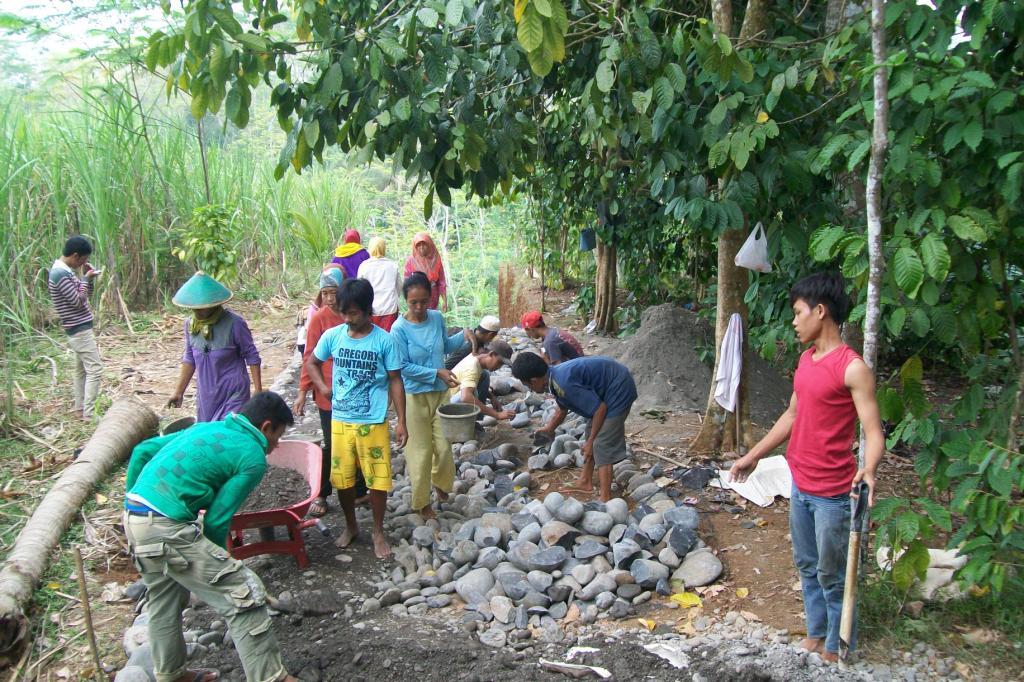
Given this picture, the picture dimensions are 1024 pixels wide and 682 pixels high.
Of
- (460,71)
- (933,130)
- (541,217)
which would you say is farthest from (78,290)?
(541,217)

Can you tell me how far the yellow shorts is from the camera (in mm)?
4156

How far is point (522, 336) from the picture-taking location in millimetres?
10156

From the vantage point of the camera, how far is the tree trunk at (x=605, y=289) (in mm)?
9859

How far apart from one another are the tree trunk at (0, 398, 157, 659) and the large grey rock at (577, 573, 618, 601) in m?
2.54

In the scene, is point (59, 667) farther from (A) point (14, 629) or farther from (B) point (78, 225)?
(B) point (78, 225)

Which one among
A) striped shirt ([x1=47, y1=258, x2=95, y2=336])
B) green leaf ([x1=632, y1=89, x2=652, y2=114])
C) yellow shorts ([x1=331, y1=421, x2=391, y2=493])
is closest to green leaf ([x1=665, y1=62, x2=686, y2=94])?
green leaf ([x1=632, y1=89, x2=652, y2=114])

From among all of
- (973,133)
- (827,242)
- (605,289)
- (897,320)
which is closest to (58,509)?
(827,242)

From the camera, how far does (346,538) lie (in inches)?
173

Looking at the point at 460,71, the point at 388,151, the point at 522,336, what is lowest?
the point at 522,336

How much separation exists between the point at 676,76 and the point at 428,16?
122 cm

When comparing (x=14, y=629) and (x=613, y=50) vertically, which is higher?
(x=613, y=50)

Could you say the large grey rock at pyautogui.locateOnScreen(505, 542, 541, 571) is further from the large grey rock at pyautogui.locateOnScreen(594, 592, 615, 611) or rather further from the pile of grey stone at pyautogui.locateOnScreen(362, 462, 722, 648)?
the large grey rock at pyautogui.locateOnScreen(594, 592, 615, 611)

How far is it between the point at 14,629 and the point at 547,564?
2438 millimetres

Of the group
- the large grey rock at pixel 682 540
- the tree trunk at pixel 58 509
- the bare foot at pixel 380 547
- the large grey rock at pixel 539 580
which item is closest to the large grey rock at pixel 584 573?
the large grey rock at pixel 539 580
